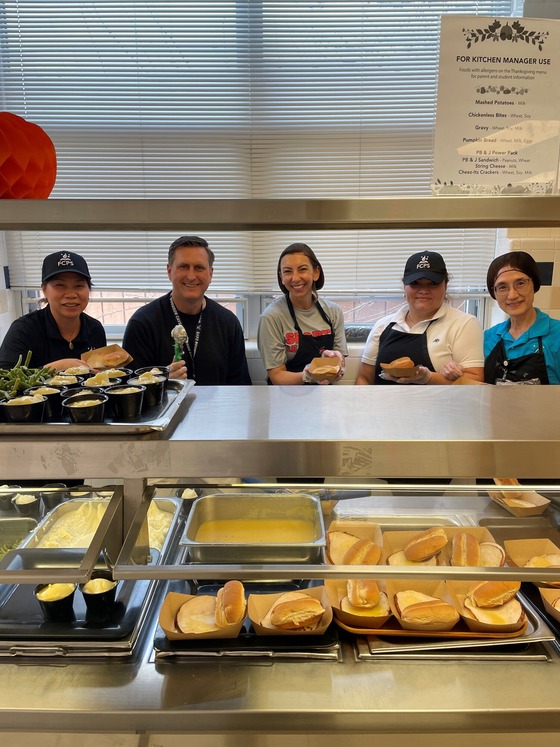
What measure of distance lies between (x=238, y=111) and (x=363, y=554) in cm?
320

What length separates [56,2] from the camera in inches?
134

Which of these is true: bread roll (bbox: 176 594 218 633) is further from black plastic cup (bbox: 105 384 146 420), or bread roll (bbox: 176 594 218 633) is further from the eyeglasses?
the eyeglasses

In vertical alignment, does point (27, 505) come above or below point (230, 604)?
above

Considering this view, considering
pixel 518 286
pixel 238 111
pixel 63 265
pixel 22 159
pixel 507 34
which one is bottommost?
pixel 518 286

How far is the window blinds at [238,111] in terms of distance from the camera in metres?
3.41

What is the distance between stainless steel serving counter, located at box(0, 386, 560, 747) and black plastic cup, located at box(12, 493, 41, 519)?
27 cm

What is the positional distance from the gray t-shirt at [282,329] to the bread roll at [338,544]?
1.81 m

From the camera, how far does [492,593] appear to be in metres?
1.22

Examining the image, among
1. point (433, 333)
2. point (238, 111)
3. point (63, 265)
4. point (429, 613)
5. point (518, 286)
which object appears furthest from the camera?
point (238, 111)

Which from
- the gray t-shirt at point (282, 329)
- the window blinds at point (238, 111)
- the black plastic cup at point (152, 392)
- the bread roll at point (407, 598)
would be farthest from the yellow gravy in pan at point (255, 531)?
the window blinds at point (238, 111)

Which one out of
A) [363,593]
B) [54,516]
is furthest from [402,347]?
[54,516]

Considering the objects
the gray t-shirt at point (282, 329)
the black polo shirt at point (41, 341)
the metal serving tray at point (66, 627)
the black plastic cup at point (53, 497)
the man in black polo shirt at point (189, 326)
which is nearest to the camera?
the metal serving tray at point (66, 627)

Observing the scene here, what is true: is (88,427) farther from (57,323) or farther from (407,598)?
(57,323)

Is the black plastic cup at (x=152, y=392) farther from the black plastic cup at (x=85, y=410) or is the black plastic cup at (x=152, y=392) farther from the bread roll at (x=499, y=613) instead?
the bread roll at (x=499, y=613)
